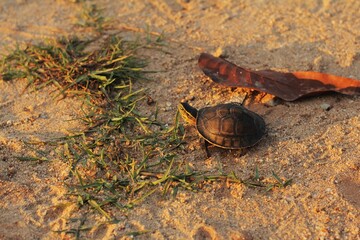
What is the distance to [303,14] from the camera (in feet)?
16.7

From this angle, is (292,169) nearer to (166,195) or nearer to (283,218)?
(283,218)

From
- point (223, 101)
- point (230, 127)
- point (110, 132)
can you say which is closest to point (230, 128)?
point (230, 127)

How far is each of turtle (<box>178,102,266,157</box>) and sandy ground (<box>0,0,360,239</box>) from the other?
0.12m

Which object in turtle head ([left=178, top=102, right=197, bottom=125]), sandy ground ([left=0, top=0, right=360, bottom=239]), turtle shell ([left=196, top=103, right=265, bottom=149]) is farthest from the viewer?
turtle head ([left=178, top=102, right=197, bottom=125])

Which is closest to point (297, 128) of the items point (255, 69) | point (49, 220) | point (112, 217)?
point (255, 69)

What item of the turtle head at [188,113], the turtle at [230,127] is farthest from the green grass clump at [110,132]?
the turtle at [230,127]

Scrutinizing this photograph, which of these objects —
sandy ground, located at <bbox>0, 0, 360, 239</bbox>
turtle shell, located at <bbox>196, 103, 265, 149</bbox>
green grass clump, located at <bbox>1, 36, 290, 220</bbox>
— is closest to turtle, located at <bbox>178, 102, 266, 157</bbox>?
turtle shell, located at <bbox>196, 103, 265, 149</bbox>

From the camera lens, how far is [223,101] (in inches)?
159

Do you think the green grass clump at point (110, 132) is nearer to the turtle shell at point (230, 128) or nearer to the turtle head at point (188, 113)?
the turtle head at point (188, 113)

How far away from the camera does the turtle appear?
3.42 meters

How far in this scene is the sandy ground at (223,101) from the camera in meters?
3.01

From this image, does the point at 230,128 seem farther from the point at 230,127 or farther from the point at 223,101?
the point at 223,101

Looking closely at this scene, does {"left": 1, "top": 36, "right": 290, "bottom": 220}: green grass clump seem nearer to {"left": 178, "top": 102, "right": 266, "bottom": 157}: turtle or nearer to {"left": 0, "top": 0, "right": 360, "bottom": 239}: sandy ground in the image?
{"left": 0, "top": 0, "right": 360, "bottom": 239}: sandy ground

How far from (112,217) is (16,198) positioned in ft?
2.12
